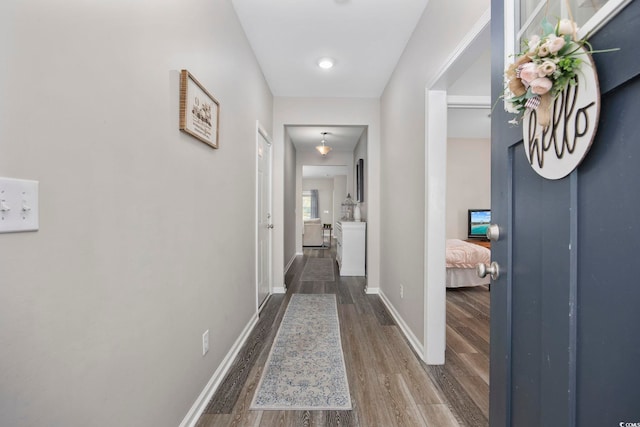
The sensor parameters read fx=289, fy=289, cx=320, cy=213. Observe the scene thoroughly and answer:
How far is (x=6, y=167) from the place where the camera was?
0.62 meters

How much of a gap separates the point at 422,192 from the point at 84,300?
2.06 metres

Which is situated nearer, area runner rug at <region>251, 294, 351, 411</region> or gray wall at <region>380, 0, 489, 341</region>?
area runner rug at <region>251, 294, 351, 411</region>

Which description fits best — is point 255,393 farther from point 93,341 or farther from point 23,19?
point 23,19

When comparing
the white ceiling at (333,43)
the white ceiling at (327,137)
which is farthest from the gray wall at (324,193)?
the white ceiling at (333,43)

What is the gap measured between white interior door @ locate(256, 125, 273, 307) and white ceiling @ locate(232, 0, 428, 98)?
2.50 ft

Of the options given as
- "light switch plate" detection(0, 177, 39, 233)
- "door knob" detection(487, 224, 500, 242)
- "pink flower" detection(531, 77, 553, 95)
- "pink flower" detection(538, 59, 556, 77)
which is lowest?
"door knob" detection(487, 224, 500, 242)

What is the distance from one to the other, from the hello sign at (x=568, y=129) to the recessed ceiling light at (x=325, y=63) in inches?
99.0

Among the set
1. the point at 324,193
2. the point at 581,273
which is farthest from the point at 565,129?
the point at 324,193

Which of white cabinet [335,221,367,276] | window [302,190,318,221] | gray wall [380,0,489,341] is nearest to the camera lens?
gray wall [380,0,489,341]

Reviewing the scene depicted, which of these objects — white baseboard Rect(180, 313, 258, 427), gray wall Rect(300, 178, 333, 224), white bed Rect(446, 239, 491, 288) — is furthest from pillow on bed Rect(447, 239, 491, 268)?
gray wall Rect(300, 178, 333, 224)

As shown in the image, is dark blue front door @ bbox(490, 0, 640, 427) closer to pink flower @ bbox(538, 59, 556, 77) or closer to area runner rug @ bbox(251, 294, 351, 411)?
pink flower @ bbox(538, 59, 556, 77)

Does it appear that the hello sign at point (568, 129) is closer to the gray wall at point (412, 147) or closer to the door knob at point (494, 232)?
the door knob at point (494, 232)

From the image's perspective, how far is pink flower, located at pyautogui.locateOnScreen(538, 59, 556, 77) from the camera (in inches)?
26.0

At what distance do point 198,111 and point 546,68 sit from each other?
145cm
